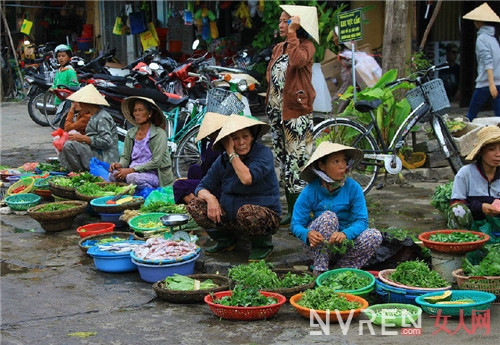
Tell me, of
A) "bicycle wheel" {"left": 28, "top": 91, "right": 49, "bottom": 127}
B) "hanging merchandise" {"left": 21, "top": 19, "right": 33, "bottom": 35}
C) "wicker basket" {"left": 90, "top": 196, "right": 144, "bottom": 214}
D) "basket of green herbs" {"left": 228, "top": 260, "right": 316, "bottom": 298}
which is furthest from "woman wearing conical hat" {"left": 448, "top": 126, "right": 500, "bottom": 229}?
"hanging merchandise" {"left": 21, "top": 19, "right": 33, "bottom": 35}

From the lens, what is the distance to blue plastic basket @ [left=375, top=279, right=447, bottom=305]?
469 cm

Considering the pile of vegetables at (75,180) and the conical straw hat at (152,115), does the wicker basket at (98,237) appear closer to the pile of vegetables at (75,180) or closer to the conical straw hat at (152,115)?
the pile of vegetables at (75,180)

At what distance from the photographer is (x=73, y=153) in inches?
328

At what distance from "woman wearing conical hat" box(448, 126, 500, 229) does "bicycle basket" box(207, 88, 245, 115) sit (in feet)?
10.3

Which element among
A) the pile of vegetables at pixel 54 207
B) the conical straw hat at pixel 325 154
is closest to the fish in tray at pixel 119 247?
the pile of vegetables at pixel 54 207

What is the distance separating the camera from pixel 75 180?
7805 mm

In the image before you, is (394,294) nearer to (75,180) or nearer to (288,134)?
(288,134)

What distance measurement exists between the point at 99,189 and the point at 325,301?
3.72 m

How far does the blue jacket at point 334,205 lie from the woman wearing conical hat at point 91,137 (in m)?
3.66

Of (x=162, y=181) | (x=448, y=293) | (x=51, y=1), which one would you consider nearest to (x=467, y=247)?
(x=448, y=293)

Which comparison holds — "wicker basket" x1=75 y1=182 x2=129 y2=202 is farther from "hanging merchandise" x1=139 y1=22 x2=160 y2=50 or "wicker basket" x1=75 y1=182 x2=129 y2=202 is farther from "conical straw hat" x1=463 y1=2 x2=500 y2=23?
"hanging merchandise" x1=139 y1=22 x2=160 y2=50

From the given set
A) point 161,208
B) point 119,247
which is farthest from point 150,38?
point 119,247

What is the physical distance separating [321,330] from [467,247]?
133cm

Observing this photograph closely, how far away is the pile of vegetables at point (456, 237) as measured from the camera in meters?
5.13
